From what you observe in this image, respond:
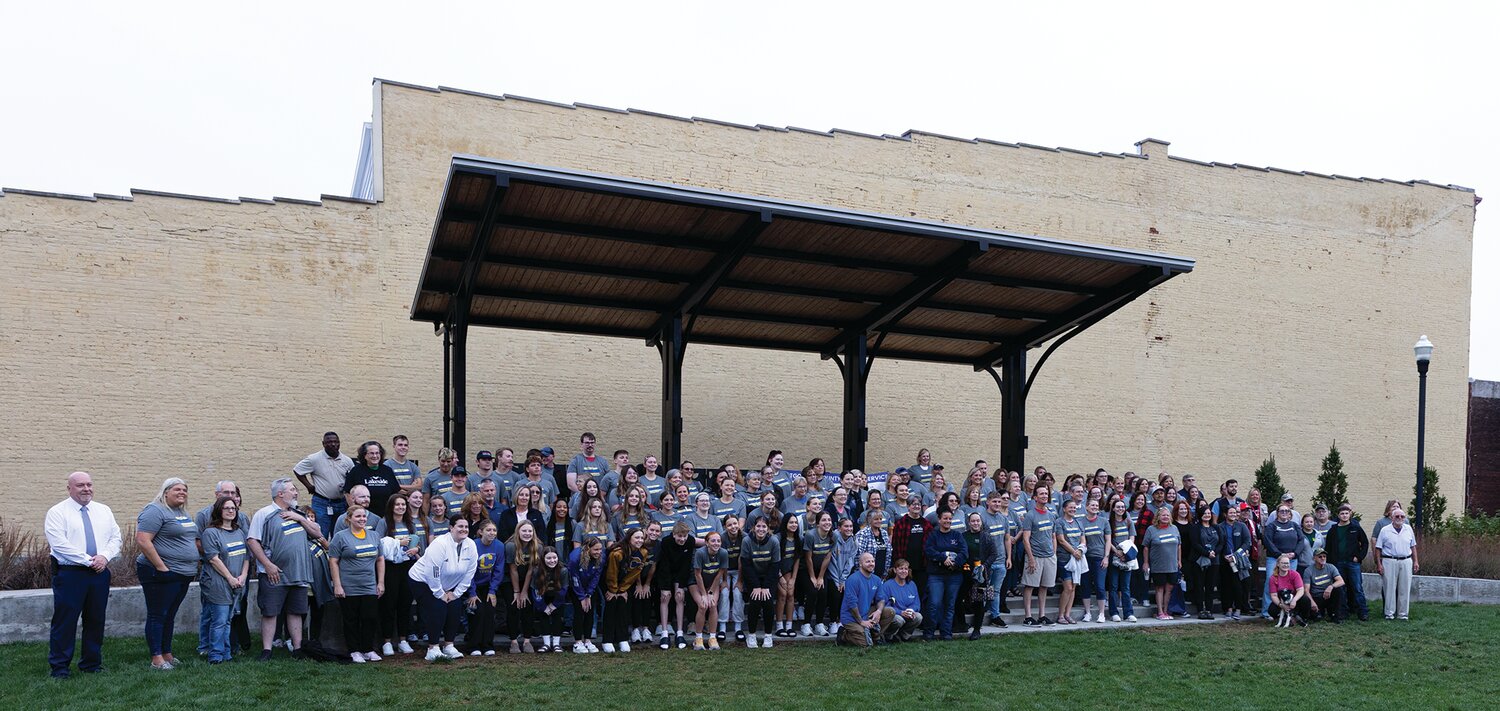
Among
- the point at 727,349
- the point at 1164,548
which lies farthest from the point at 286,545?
the point at 727,349

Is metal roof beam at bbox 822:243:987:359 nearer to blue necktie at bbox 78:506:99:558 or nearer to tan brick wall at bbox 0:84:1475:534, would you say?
tan brick wall at bbox 0:84:1475:534

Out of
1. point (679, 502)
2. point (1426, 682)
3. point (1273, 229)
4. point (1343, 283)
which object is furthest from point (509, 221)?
point (1343, 283)

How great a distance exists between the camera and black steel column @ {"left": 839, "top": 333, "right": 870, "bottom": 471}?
16938 mm

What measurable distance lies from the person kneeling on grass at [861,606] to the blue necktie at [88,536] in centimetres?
695

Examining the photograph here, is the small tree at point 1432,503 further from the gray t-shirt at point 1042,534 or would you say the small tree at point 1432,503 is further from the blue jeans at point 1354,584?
the gray t-shirt at point 1042,534

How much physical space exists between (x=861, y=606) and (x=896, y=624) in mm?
446

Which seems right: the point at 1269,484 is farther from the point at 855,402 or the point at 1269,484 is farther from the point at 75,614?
the point at 75,614

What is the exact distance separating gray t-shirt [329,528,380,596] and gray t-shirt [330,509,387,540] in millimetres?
63

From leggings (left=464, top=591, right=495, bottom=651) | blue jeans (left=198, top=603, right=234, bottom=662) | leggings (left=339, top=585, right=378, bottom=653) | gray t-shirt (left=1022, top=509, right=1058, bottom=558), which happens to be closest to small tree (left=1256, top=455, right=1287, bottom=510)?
gray t-shirt (left=1022, top=509, right=1058, bottom=558)

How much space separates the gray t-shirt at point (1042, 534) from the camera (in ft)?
44.5

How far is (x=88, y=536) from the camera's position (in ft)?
31.0

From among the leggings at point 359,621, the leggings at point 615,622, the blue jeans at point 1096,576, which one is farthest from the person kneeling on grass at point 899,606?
the leggings at point 359,621

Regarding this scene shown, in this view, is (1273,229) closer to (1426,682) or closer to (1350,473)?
(1350,473)

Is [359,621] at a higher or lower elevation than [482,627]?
higher
